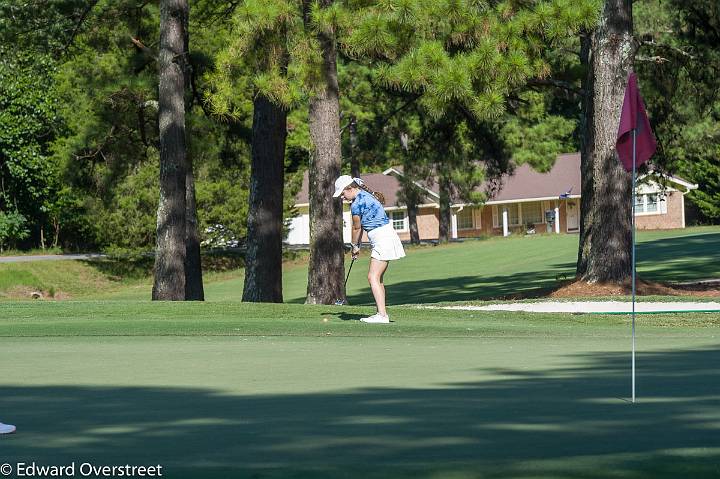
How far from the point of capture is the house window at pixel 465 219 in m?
83.2

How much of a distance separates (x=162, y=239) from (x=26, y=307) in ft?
25.2

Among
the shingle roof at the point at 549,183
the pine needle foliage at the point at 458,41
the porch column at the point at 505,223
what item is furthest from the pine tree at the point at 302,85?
the porch column at the point at 505,223

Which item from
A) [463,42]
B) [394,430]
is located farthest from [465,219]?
[394,430]

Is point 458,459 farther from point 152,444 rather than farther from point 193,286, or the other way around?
point 193,286

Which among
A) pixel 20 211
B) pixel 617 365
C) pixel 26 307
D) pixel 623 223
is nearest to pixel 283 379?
pixel 617 365

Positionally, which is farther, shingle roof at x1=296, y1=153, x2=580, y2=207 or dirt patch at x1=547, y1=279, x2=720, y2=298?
shingle roof at x1=296, y1=153, x2=580, y2=207

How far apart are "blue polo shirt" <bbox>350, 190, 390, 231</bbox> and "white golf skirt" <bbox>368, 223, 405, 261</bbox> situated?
80 millimetres

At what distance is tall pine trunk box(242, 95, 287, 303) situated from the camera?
26484 millimetres

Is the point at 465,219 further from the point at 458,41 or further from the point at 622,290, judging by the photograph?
the point at 458,41

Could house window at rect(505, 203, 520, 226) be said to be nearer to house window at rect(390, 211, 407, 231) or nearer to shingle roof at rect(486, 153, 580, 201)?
shingle roof at rect(486, 153, 580, 201)

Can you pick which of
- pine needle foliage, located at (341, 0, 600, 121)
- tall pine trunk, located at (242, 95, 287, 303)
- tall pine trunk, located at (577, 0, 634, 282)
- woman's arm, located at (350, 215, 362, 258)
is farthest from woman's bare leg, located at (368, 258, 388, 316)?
tall pine trunk, located at (242, 95, 287, 303)

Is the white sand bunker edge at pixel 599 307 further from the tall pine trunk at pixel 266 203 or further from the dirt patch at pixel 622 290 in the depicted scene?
the tall pine trunk at pixel 266 203

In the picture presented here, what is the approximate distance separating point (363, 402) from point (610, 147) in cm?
1751

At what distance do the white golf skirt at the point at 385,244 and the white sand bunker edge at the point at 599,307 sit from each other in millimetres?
5211
